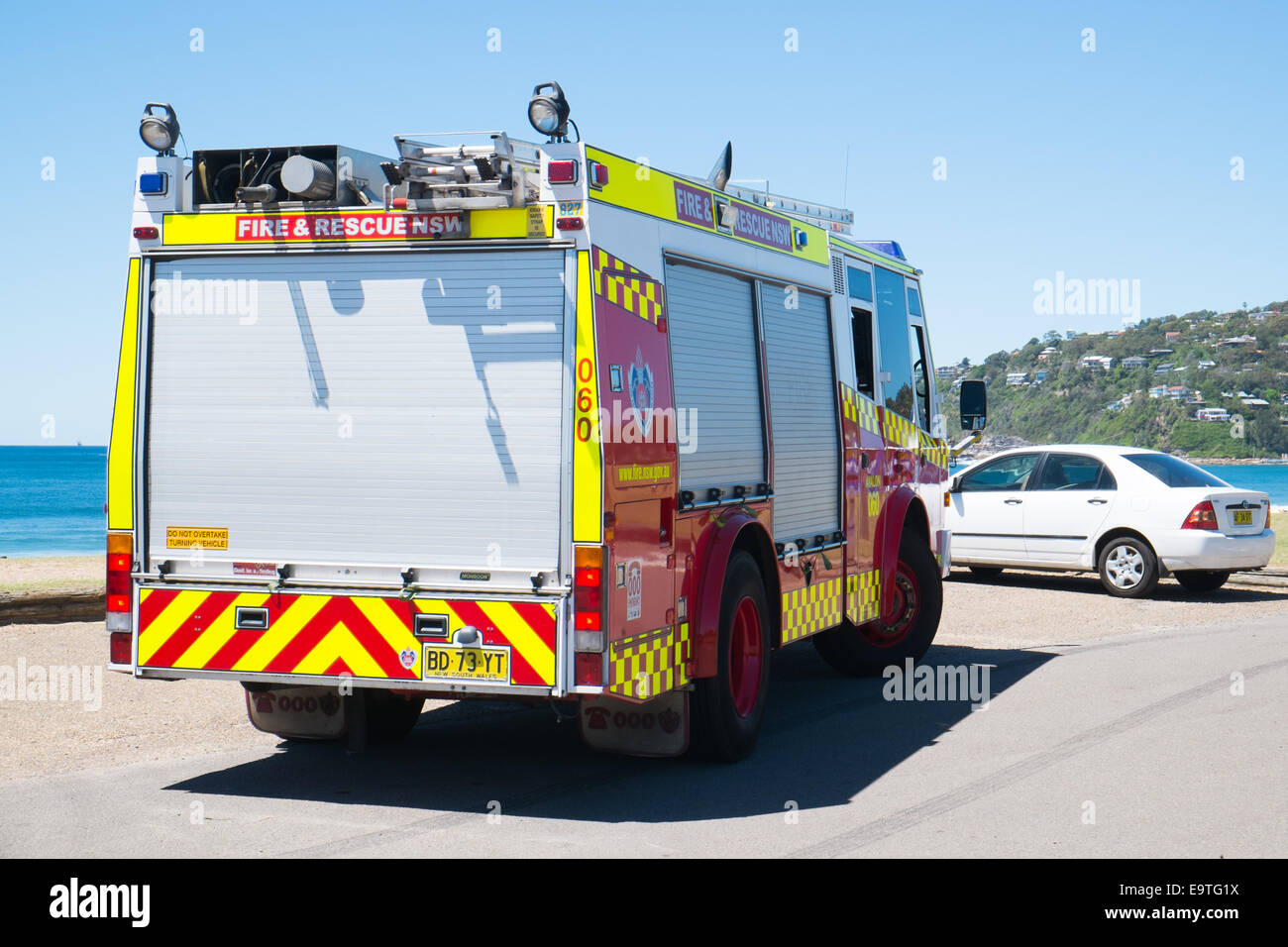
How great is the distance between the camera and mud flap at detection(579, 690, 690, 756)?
7.05 meters

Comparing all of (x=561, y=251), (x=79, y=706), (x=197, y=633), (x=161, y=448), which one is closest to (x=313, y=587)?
(x=197, y=633)

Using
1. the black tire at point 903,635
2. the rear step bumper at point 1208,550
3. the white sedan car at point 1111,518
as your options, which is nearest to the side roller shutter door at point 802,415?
the black tire at point 903,635

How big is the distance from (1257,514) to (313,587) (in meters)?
12.9

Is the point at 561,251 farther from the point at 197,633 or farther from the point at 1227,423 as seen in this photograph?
the point at 1227,423

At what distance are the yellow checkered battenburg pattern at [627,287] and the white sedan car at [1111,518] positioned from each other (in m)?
9.58

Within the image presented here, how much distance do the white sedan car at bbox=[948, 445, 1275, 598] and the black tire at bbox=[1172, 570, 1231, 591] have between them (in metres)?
0.01

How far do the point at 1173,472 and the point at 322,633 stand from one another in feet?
41.6

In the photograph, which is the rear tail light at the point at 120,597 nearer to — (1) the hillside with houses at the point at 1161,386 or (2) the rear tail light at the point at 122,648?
(2) the rear tail light at the point at 122,648

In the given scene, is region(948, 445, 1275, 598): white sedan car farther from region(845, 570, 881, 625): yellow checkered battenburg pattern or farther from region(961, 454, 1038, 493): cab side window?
region(845, 570, 881, 625): yellow checkered battenburg pattern

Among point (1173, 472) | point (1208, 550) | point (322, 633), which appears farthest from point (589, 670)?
point (1173, 472)

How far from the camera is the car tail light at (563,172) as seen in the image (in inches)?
248

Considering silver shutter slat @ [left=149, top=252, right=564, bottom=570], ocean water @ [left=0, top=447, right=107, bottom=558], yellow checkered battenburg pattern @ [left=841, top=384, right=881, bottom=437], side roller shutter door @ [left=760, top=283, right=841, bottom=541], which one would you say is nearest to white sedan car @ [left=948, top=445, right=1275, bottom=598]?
yellow checkered battenburg pattern @ [left=841, top=384, right=881, bottom=437]

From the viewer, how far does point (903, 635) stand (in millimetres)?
11125
